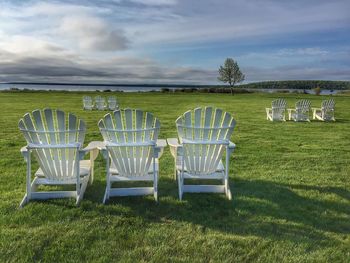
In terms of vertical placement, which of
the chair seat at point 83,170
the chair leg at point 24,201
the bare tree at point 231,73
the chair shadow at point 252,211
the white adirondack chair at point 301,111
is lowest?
the chair shadow at point 252,211

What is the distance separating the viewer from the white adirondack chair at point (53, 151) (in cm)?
354

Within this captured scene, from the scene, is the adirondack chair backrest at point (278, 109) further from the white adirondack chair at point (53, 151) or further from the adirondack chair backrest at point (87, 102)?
the white adirondack chair at point (53, 151)

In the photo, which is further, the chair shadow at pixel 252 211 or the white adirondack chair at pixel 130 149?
the white adirondack chair at pixel 130 149

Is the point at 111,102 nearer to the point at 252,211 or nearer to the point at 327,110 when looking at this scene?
the point at 327,110

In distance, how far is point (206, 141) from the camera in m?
3.77

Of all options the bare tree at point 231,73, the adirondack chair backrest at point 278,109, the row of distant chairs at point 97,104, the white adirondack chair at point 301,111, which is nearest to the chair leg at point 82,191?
the adirondack chair backrest at point 278,109

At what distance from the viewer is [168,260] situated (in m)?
2.57

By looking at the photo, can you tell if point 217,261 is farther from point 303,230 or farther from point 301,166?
point 301,166

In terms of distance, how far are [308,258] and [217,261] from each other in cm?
80

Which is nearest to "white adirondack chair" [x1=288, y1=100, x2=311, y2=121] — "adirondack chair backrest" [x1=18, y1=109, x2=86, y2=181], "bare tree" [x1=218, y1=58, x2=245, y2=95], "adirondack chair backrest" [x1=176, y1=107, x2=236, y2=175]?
"adirondack chair backrest" [x1=176, y1=107, x2=236, y2=175]

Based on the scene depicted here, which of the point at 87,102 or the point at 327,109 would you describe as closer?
the point at 327,109

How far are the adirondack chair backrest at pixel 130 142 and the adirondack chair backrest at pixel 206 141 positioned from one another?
40cm

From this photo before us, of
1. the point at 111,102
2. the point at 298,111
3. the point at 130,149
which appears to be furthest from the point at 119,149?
the point at 111,102

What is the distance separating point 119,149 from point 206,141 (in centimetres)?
106
